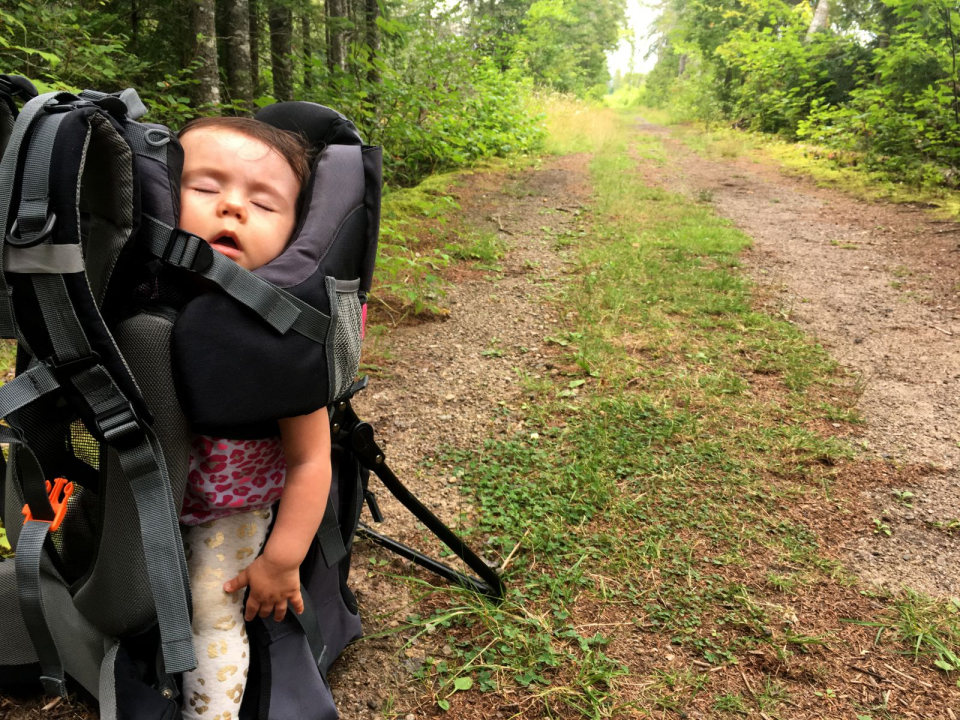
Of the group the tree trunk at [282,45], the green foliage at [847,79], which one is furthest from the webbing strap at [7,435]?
the green foliage at [847,79]

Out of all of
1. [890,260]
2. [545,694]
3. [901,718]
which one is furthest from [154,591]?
[890,260]

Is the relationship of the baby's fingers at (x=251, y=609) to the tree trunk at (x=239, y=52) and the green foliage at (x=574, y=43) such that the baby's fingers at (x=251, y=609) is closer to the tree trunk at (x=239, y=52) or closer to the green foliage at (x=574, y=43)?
the tree trunk at (x=239, y=52)

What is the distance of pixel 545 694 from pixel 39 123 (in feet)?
5.70

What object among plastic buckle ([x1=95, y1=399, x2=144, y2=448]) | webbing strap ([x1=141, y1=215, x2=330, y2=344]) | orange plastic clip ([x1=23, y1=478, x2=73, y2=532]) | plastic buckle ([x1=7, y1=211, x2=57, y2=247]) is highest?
plastic buckle ([x1=7, y1=211, x2=57, y2=247])

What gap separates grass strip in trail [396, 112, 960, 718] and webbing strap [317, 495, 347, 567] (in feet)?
1.70

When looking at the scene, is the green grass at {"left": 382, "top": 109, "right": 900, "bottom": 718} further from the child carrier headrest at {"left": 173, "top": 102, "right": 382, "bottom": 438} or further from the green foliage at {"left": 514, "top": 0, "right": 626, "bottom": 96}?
the green foliage at {"left": 514, "top": 0, "right": 626, "bottom": 96}

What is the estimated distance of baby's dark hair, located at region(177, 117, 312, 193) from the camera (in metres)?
1.38

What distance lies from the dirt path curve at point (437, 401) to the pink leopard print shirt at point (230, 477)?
2.26ft

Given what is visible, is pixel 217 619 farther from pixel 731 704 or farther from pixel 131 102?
pixel 731 704

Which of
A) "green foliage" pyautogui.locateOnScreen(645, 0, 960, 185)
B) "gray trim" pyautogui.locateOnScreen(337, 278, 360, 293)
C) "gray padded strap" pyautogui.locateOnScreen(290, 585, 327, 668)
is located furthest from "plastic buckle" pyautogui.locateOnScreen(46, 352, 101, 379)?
"green foliage" pyautogui.locateOnScreen(645, 0, 960, 185)

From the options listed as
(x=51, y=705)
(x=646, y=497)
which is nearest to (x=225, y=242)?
(x=51, y=705)

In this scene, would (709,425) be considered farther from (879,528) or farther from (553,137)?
(553,137)

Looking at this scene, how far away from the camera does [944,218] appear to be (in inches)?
277

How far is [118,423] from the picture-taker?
104cm
